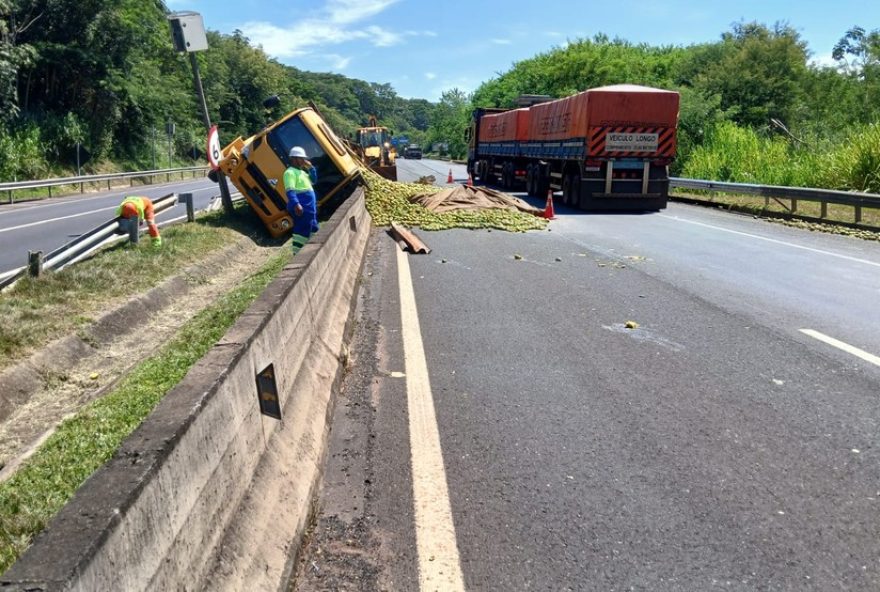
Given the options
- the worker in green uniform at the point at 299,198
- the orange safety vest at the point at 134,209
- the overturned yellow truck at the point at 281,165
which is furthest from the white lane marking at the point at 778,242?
the orange safety vest at the point at 134,209

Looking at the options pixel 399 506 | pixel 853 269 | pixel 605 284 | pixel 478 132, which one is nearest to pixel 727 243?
pixel 853 269

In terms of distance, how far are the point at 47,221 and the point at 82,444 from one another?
1526cm

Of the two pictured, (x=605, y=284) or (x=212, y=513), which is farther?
(x=605, y=284)

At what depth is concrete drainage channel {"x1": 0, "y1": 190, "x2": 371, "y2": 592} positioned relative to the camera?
181 cm

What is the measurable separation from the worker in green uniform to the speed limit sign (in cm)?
389

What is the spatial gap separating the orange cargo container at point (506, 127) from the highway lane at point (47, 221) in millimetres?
11501

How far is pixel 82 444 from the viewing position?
4.68 m

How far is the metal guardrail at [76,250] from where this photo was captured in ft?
29.3

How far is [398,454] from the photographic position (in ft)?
13.7

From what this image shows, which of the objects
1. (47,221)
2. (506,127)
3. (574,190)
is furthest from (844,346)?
(506,127)

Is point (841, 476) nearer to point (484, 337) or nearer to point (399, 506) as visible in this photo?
point (399, 506)

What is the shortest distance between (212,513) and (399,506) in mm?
1261

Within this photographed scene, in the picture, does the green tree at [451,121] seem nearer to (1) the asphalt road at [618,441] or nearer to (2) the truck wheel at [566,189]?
(2) the truck wheel at [566,189]

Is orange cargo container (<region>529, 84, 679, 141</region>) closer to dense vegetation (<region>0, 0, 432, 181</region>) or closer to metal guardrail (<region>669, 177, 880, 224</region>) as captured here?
metal guardrail (<region>669, 177, 880, 224</region>)
